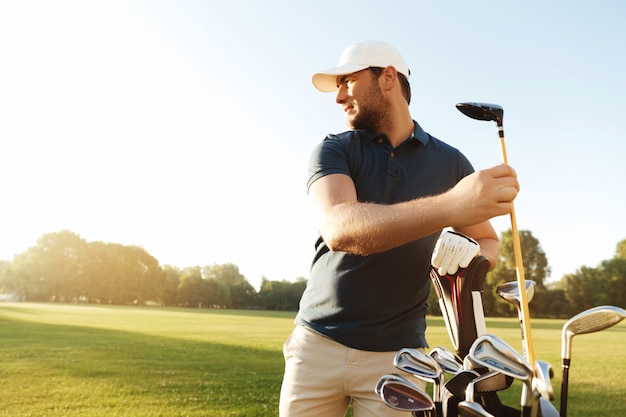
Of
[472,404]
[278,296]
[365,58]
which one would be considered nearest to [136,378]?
[365,58]

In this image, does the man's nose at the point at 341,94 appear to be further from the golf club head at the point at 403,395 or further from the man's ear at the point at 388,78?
the golf club head at the point at 403,395

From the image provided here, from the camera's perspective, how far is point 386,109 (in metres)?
2.86

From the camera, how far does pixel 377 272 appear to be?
2654mm

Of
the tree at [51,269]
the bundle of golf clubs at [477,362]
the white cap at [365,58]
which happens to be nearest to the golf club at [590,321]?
the bundle of golf clubs at [477,362]

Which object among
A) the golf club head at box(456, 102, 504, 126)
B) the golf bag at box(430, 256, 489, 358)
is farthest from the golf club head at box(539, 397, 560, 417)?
the golf club head at box(456, 102, 504, 126)

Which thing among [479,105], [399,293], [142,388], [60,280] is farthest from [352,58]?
[60,280]

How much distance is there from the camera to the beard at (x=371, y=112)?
9.26ft

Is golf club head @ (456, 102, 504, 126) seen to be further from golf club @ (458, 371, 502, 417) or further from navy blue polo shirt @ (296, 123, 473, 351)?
golf club @ (458, 371, 502, 417)

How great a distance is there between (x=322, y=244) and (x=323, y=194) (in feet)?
2.34

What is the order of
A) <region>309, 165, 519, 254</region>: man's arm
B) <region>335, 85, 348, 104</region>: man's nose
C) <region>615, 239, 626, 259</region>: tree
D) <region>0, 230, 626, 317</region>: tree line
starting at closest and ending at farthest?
<region>309, 165, 519, 254</region>: man's arm
<region>335, 85, 348, 104</region>: man's nose
<region>0, 230, 626, 317</region>: tree line
<region>615, 239, 626, 259</region>: tree

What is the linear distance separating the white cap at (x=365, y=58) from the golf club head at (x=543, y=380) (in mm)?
1533

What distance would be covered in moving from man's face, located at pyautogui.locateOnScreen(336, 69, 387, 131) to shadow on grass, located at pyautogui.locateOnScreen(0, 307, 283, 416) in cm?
691

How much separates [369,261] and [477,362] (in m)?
0.93

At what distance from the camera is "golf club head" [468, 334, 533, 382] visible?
5.52 feet
